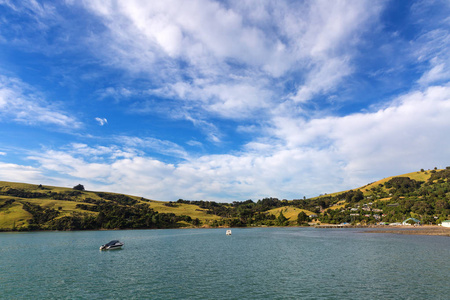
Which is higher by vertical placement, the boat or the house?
the house

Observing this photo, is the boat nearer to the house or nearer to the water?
the water

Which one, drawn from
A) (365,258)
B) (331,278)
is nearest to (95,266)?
(331,278)

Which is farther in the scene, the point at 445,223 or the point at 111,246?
the point at 445,223

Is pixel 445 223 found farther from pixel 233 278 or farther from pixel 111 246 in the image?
pixel 111 246

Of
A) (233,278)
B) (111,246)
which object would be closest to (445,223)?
(233,278)

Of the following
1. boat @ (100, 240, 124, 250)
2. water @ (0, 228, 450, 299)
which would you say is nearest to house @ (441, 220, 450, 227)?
water @ (0, 228, 450, 299)

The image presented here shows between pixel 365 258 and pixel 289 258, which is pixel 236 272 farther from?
pixel 365 258

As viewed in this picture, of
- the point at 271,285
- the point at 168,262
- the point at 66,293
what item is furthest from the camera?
the point at 168,262

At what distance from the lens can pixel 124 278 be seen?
4978 centimetres

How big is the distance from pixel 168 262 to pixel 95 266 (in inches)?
696

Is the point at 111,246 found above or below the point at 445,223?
below

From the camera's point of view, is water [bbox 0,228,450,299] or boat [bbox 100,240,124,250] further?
boat [bbox 100,240,124,250]

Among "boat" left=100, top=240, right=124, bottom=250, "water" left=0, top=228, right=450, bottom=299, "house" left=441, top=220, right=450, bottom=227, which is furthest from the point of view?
"house" left=441, top=220, right=450, bottom=227

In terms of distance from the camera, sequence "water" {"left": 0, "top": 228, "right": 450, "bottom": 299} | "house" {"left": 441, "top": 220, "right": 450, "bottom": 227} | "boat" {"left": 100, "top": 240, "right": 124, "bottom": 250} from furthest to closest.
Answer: "house" {"left": 441, "top": 220, "right": 450, "bottom": 227} → "boat" {"left": 100, "top": 240, "right": 124, "bottom": 250} → "water" {"left": 0, "top": 228, "right": 450, "bottom": 299}
